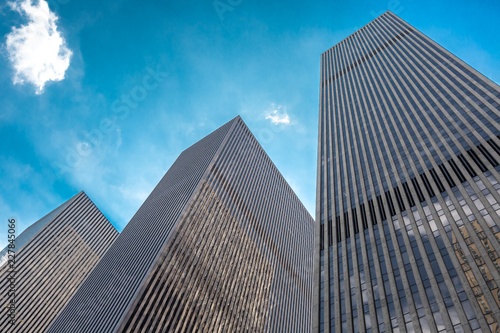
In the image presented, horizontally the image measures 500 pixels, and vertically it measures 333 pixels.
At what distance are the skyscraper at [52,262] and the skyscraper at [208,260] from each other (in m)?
64.6

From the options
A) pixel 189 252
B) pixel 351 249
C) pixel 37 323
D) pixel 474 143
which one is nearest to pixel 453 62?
pixel 474 143

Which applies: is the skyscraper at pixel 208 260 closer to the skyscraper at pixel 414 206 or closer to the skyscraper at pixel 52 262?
the skyscraper at pixel 414 206

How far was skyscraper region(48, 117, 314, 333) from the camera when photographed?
2980 inches

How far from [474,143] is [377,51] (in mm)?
72921

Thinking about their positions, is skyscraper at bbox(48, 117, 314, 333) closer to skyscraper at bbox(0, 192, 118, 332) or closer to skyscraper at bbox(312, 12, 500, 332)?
skyscraper at bbox(312, 12, 500, 332)

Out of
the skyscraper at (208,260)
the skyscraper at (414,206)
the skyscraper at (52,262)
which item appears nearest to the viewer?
the skyscraper at (414,206)

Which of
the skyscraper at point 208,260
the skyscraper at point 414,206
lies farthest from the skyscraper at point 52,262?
the skyscraper at point 414,206

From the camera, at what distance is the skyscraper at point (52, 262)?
13625 cm

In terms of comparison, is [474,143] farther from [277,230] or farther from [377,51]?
[277,230]

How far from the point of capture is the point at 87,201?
639 ft

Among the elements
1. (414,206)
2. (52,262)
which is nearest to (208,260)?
(414,206)

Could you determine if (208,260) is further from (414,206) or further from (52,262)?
(52,262)

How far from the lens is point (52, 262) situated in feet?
522

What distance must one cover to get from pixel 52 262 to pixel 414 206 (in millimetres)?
172332
